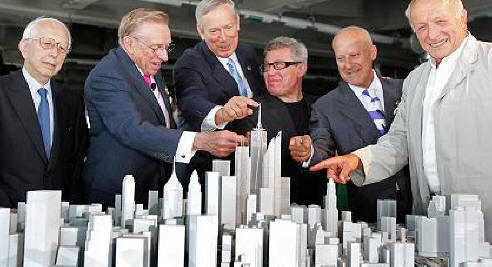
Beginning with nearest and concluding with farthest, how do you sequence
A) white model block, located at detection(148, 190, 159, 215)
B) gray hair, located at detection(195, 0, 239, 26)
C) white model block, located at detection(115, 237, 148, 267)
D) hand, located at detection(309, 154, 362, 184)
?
white model block, located at detection(115, 237, 148, 267) → white model block, located at detection(148, 190, 159, 215) → hand, located at detection(309, 154, 362, 184) → gray hair, located at detection(195, 0, 239, 26)

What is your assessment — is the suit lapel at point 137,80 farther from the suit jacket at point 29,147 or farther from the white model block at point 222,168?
the white model block at point 222,168

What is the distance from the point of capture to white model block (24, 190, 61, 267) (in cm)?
126

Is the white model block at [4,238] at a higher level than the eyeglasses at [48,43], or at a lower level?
lower

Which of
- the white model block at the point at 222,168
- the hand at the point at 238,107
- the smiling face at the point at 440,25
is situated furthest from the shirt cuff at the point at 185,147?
the smiling face at the point at 440,25

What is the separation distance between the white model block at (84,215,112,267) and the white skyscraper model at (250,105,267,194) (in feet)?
1.53

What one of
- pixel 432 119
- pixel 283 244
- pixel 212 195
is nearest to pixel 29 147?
pixel 212 195

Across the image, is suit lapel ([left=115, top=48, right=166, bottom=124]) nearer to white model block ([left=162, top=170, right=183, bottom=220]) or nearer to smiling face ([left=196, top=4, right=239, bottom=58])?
smiling face ([left=196, top=4, right=239, bottom=58])

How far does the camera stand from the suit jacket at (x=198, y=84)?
2.59 metres

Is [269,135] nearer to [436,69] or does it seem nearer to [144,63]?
[144,63]

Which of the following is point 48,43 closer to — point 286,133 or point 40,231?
point 286,133

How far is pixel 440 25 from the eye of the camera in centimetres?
205

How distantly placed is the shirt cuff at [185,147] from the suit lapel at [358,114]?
81cm

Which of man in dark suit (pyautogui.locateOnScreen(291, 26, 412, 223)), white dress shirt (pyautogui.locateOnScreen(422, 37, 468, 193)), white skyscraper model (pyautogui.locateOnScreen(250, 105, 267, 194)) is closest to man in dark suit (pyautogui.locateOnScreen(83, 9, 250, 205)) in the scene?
white skyscraper model (pyautogui.locateOnScreen(250, 105, 267, 194))

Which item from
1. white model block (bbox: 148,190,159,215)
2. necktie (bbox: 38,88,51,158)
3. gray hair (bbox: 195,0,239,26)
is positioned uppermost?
gray hair (bbox: 195,0,239,26)
